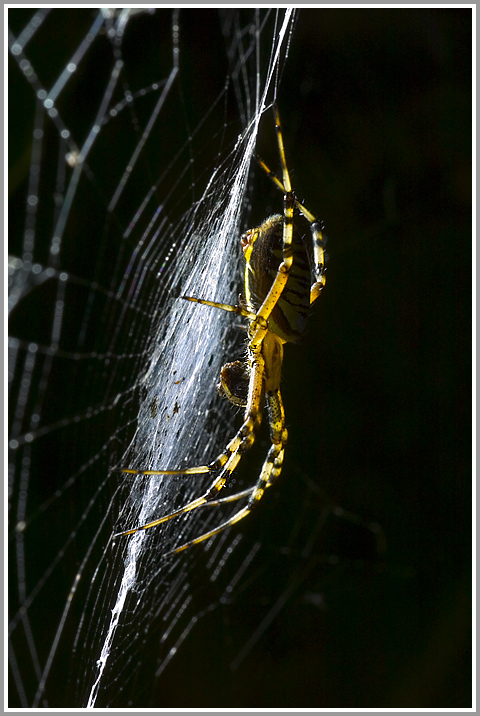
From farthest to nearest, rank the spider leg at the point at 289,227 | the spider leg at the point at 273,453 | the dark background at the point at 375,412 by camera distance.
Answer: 1. the dark background at the point at 375,412
2. the spider leg at the point at 273,453
3. the spider leg at the point at 289,227

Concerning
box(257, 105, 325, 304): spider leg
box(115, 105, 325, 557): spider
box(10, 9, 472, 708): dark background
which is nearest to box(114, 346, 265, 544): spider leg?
box(115, 105, 325, 557): spider

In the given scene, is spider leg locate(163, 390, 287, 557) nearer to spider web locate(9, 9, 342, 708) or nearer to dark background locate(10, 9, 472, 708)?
spider web locate(9, 9, 342, 708)

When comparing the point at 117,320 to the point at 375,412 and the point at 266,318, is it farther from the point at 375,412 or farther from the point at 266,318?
the point at 375,412

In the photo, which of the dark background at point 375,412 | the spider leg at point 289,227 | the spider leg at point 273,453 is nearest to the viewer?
the spider leg at point 289,227

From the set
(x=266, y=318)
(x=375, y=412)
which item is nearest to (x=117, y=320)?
(x=266, y=318)

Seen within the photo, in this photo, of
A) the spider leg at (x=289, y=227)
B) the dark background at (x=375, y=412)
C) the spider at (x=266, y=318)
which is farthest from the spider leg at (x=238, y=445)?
the dark background at (x=375, y=412)

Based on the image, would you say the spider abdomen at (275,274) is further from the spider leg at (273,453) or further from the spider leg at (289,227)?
the spider leg at (273,453)

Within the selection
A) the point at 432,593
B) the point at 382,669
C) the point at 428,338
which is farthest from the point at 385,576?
the point at 428,338
